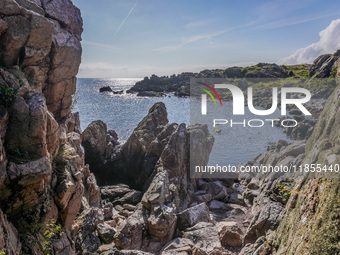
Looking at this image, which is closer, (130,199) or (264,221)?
(264,221)

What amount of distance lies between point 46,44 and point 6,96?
4.93 m

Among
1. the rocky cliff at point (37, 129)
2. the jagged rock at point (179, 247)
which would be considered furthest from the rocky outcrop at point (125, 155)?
the jagged rock at point (179, 247)

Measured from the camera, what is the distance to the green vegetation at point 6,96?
400 inches

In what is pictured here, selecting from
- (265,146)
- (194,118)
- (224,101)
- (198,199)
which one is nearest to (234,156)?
(265,146)

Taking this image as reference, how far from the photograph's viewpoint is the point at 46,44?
14039 millimetres

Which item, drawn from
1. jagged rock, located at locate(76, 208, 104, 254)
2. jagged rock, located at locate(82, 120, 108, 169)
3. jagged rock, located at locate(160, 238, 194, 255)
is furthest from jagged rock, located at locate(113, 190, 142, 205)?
jagged rock, located at locate(160, 238, 194, 255)

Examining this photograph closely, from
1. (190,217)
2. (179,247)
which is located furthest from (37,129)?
(190,217)

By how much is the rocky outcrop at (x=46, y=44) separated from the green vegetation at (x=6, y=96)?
107 inches

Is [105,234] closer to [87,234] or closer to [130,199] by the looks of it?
[87,234]

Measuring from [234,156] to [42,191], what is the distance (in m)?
37.9

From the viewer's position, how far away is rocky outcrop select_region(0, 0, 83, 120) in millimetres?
12297

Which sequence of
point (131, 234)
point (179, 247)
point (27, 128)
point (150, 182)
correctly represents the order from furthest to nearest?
1. point (150, 182)
2. point (131, 234)
3. point (179, 247)
4. point (27, 128)

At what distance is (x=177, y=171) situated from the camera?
1077 inches

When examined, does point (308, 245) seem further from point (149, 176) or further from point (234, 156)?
point (234, 156)
